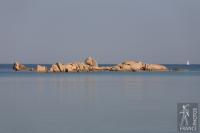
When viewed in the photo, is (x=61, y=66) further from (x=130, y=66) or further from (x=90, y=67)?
(x=130, y=66)

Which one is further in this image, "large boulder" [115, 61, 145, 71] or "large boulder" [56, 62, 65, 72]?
"large boulder" [115, 61, 145, 71]

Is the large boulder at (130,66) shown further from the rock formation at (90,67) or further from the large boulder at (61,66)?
the large boulder at (61,66)

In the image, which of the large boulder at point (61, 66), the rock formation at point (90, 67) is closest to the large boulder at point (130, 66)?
the rock formation at point (90, 67)

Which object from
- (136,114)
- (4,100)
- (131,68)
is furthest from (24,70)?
(136,114)

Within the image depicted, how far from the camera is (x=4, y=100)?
42500 mm

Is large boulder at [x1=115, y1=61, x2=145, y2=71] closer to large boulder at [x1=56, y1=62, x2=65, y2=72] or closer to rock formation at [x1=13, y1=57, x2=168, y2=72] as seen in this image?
rock formation at [x1=13, y1=57, x2=168, y2=72]

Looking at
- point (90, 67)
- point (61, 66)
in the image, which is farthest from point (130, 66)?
point (61, 66)

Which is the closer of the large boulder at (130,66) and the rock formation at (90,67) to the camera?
the rock formation at (90,67)

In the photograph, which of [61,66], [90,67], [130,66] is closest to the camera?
[61,66]

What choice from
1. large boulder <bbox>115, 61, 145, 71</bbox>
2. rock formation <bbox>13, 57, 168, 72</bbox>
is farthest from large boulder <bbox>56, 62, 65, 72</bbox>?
large boulder <bbox>115, 61, 145, 71</bbox>

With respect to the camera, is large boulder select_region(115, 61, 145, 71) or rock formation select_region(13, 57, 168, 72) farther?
large boulder select_region(115, 61, 145, 71)

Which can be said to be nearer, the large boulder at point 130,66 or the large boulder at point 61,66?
the large boulder at point 61,66

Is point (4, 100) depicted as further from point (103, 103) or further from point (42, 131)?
point (42, 131)

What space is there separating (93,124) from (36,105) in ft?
33.9
